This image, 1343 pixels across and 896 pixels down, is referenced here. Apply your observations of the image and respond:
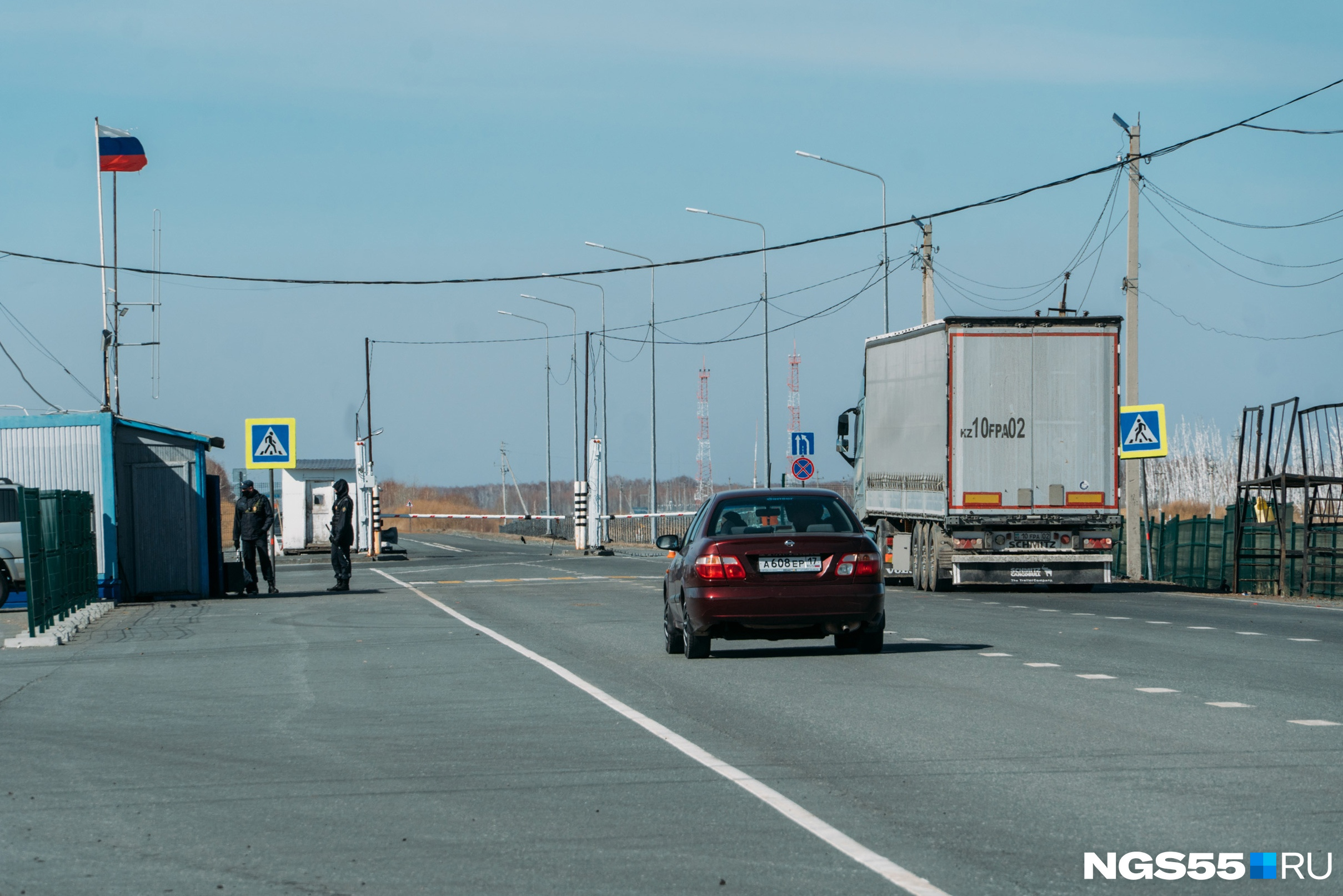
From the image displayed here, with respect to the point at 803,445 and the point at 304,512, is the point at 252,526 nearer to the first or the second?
the point at 803,445

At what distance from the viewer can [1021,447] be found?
26.7 metres

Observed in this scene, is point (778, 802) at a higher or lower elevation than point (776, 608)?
lower

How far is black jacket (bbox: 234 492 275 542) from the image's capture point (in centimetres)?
2966

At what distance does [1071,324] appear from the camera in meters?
26.2

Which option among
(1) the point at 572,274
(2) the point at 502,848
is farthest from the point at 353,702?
(1) the point at 572,274

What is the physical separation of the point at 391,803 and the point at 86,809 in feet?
4.66

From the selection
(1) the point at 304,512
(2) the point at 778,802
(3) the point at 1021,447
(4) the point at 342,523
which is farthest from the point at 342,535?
(1) the point at 304,512

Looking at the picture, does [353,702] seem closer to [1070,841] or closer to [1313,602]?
[1070,841]

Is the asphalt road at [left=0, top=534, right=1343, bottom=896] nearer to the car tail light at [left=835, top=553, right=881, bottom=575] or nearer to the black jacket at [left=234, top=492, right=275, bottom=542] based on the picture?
the car tail light at [left=835, top=553, right=881, bottom=575]

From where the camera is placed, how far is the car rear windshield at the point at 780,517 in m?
15.0

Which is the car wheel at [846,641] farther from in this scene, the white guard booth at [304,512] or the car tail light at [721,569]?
the white guard booth at [304,512]

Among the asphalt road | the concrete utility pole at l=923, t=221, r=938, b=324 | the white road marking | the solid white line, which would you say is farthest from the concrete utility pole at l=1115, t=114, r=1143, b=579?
the white road marking

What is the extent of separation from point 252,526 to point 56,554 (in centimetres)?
906

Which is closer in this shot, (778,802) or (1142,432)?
(778,802)
